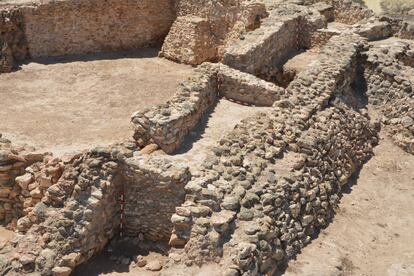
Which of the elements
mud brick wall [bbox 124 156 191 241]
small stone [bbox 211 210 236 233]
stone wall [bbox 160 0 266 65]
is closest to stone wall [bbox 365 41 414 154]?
stone wall [bbox 160 0 266 65]

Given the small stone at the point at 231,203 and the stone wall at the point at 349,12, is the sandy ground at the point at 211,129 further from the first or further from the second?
the stone wall at the point at 349,12

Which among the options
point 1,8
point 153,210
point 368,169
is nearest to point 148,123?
point 153,210

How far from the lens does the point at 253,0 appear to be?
19.2 meters

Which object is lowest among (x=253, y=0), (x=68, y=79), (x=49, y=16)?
(x=68, y=79)

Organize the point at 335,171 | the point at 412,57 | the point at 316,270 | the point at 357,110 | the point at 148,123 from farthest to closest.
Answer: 1. the point at 412,57
2. the point at 357,110
3. the point at 335,171
4. the point at 148,123
5. the point at 316,270

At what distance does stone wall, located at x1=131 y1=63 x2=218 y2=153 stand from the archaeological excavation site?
4cm

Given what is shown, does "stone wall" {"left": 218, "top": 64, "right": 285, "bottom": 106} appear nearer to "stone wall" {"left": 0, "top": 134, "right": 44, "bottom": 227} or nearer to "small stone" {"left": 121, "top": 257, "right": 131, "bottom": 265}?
"stone wall" {"left": 0, "top": 134, "right": 44, "bottom": 227}

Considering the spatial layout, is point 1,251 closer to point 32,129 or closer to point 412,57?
point 32,129

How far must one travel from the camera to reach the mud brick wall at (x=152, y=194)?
10.6 m

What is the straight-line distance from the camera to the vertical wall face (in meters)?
19.8

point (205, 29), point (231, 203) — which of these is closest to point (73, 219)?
point (231, 203)

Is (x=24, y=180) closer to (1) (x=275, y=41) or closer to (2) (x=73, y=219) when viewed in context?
(2) (x=73, y=219)

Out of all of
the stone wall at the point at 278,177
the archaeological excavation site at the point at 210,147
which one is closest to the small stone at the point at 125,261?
the archaeological excavation site at the point at 210,147

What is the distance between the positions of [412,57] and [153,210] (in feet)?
33.8
